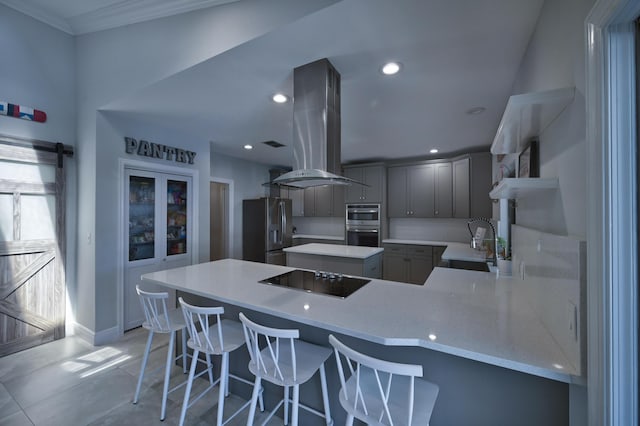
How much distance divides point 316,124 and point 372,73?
584 millimetres

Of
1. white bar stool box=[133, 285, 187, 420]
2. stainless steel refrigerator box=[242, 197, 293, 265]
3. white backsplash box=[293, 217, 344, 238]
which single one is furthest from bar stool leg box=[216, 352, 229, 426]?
white backsplash box=[293, 217, 344, 238]

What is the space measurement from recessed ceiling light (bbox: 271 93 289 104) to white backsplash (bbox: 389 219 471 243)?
12.4 feet

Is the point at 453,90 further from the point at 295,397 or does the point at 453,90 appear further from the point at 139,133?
the point at 139,133

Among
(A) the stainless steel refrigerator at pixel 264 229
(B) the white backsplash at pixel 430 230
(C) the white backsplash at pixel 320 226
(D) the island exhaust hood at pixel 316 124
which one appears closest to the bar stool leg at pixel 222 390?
(D) the island exhaust hood at pixel 316 124

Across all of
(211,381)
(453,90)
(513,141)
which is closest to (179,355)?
(211,381)

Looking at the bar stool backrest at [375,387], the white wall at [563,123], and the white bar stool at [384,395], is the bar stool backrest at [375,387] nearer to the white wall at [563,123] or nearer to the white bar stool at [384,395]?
the white bar stool at [384,395]

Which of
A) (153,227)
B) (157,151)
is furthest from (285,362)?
(157,151)

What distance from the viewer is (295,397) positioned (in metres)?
1.37

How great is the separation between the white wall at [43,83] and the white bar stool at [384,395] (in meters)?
3.56

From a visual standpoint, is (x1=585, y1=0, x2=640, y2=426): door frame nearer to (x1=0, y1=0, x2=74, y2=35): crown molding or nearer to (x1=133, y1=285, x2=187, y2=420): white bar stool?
(x1=133, y1=285, x2=187, y2=420): white bar stool

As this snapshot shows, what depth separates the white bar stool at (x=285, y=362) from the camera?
4.20 feet

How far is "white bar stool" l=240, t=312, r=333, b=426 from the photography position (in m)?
1.28

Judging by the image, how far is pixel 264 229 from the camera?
510 cm

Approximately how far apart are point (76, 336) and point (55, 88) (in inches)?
110
